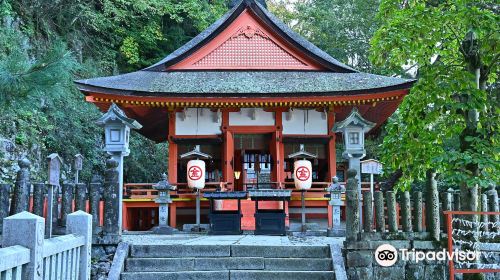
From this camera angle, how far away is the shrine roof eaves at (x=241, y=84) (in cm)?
1336

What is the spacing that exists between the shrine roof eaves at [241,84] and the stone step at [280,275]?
6997mm

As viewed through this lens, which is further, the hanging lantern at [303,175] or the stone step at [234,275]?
the hanging lantern at [303,175]

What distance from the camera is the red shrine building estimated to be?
535 inches

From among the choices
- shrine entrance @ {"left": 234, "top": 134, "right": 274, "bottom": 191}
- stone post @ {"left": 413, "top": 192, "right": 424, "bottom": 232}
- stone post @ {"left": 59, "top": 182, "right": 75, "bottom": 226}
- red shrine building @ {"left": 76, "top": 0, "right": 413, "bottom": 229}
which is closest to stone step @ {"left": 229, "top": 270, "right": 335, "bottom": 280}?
stone post @ {"left": 413, "top": 192, "right": 424, "bottom": 232}

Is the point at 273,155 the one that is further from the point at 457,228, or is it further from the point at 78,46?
the point at 78,46

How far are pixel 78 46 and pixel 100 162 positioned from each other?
5.28 m

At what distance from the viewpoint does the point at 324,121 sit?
15.1m

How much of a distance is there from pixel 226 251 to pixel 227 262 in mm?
301

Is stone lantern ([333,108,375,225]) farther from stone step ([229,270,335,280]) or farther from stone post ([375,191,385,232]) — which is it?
stone step ([229,270,335,280])

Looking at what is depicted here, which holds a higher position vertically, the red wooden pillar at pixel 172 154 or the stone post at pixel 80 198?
the red wooden pillar at pixel 172 154

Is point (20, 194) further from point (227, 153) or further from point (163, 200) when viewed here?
point (227, 153)

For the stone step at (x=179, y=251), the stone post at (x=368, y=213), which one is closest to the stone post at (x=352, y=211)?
the stone post at (x=368, y=213)

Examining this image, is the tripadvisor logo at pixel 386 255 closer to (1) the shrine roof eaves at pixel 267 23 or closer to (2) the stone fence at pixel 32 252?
(2) the stone fence at pixel 32 252

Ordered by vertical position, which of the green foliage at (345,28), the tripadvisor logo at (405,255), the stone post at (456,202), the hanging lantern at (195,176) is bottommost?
the tripadvisor logo at (405,255)
